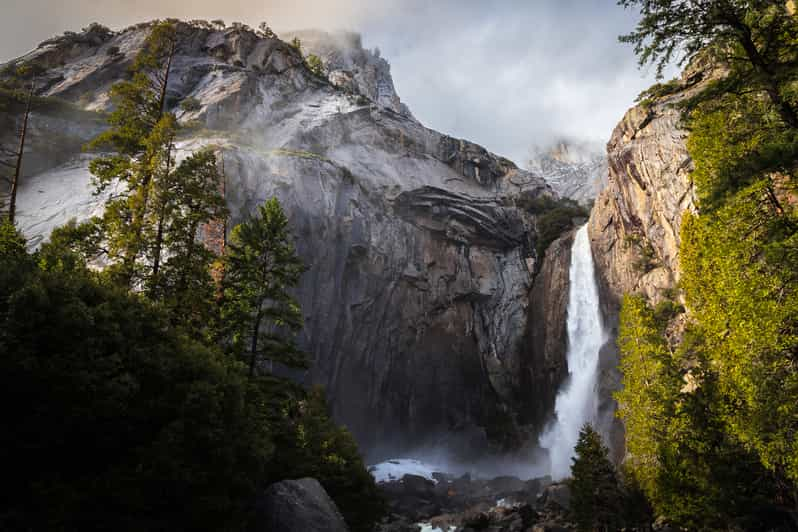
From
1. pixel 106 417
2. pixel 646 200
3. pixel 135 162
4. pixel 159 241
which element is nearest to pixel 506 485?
pixel 646 200

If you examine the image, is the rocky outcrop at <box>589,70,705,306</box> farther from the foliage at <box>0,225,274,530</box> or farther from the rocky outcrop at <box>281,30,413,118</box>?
the rocky outcrop at <box>281,30,413,118</box>

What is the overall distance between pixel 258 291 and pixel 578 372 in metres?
27.4

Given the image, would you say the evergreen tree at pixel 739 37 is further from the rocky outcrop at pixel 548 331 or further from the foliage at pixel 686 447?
the rocky outcrop at pixel 548 331

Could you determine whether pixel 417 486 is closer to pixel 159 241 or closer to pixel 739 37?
pixel 159 241

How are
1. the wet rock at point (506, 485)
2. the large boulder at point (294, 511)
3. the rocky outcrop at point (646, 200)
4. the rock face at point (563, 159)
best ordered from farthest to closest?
the rock face at point (563, 159), the wet rock at point (506, 485), the rocky outcrop at point (646, 200), the large boulder at point (294, 511)

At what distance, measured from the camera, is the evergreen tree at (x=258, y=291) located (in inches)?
611

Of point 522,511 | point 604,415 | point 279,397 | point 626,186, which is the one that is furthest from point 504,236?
point 279,397

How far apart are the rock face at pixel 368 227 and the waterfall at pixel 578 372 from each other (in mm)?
2039

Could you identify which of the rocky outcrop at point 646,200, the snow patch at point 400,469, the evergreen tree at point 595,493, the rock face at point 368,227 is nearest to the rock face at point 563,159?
the rock face at point 368,227

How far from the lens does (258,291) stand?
16.8 meters

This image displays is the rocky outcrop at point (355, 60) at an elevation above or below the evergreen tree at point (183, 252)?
above

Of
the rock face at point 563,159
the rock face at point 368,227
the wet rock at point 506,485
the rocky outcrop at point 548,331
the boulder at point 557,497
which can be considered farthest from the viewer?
the rock face at point 563,159

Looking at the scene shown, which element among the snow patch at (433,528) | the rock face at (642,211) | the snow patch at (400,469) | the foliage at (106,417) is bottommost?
the snow patch at (433,528)

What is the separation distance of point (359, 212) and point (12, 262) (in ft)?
103
